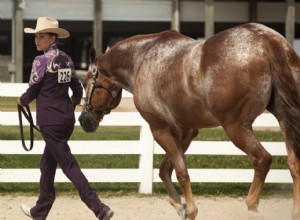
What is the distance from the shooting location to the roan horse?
21.8 ft

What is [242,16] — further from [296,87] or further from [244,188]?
[296,87]

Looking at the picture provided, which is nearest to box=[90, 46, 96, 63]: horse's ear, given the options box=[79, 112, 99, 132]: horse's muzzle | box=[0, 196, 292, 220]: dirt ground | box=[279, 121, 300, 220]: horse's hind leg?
box=[79, 112, 99, 132]: horse's muzzle

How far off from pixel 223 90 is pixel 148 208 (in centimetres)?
281

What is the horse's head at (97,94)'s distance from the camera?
317 inches

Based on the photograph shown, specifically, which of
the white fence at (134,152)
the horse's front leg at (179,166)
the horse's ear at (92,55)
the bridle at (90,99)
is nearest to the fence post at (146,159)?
the white fence at (134,152)

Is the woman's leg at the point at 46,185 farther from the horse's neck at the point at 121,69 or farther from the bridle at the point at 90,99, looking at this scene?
the horse's neck at the point at 121,69

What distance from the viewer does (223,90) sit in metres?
6.68

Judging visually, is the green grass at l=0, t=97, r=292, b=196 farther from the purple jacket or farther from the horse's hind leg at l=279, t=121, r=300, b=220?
the horse's hind leg at l=279, t=121, r=300, b=220

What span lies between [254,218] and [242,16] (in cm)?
2127

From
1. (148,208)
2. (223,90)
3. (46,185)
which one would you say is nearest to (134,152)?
(148,208)

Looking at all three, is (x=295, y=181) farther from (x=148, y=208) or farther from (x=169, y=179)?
(x=148, y=208)

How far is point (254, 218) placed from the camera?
6.86m

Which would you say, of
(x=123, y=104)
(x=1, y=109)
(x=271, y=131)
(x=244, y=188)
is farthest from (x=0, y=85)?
(x=271, y=131)

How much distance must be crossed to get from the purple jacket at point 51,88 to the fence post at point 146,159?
307 cm
